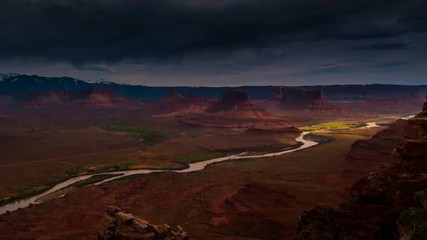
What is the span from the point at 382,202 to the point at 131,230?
17.1 m

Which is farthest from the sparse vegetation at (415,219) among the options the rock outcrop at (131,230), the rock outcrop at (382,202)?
the rock outcrop at (131,230)

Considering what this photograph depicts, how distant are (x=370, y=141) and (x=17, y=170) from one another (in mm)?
79935

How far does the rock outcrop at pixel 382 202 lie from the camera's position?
31.2m

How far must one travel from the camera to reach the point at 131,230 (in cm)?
3016

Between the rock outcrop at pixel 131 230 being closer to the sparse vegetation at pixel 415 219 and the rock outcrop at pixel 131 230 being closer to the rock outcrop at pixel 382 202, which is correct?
the rock outcrop at pixel 382 202

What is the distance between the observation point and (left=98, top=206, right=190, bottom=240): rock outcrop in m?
29.8

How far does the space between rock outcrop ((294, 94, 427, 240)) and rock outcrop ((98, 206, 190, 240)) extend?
10514 mm

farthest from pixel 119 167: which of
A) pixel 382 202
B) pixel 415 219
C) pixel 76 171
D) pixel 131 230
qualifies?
pixel 415 219

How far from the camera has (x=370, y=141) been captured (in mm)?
108188

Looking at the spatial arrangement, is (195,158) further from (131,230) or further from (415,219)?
(415,219)

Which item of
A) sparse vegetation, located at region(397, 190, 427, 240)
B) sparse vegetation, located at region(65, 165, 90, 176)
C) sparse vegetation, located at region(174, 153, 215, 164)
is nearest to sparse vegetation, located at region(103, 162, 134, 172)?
sparse vegetation, located at region(65, 165, 90, 176)

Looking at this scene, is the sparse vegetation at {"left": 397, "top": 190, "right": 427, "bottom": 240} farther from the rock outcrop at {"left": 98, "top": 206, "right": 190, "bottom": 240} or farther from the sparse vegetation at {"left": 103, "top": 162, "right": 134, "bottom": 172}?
the sparse vegetation at {"left": 103, "top": 162, "right": 134, "bottom": 172}

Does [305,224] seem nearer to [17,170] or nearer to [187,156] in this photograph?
[17,170]

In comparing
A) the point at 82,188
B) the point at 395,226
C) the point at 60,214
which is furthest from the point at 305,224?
the point at 82,188
